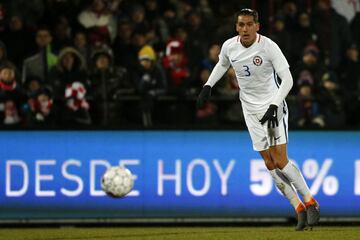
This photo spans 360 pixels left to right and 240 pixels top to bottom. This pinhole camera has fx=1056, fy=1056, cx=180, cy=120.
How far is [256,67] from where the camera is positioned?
10.7 meters

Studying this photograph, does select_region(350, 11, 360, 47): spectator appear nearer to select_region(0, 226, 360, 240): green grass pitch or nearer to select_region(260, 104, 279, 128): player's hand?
select_region(0, 226, 360, 240): green grass pitch

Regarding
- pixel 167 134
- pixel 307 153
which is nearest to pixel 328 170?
pixel 307 153

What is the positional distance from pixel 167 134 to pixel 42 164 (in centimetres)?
171

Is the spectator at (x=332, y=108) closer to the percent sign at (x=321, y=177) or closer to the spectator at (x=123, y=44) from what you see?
the percent sign at (x=321, y=177)

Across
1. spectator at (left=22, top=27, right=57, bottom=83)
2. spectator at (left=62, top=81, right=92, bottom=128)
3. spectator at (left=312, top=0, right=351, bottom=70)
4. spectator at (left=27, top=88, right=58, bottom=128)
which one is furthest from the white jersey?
spectator at (left=312, top=0, right=351, bottom=70)

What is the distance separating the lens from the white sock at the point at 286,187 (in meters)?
10.9

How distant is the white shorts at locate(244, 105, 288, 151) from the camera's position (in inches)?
424

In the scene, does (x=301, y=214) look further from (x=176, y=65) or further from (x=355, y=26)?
(x=355, y=26)

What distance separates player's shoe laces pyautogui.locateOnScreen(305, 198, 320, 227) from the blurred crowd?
3548 mm

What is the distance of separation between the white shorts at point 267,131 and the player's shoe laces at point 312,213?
0.69 meters

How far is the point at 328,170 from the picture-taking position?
14.1 meters

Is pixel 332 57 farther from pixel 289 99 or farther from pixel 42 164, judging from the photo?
pixel 42 164

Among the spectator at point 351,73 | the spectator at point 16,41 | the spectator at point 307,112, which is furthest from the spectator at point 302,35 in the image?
the spectator at point 16,41

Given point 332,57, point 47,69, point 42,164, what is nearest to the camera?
point 42,164
